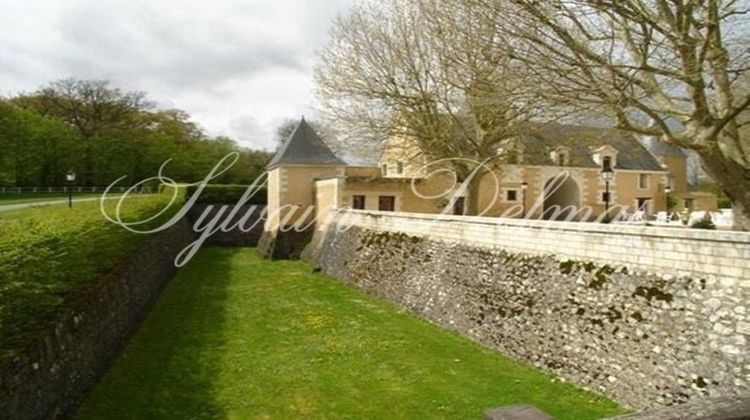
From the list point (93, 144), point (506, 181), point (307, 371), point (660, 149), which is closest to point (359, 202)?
point (506, 181)

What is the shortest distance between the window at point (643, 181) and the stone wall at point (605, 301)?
22.0 m

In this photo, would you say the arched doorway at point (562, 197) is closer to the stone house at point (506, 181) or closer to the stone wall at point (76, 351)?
the stone house at point (506, 181)

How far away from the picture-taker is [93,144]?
136 feet

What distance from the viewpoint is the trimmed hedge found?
28.6 meters

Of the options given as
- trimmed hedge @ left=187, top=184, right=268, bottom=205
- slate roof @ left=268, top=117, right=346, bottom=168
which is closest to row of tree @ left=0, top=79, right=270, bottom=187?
trimmed hedge @ left=187, top=184, right=268, bottom=205

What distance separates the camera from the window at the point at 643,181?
98.1 feet

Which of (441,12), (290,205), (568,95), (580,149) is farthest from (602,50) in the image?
(580,149)

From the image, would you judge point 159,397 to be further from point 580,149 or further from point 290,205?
point 580,149

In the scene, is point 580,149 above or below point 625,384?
above

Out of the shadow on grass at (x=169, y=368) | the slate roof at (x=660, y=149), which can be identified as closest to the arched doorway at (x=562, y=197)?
the slate roof at (x=660, y=149)

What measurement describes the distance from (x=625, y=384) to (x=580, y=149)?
22465 millimetres

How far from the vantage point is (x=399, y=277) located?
43.9ft

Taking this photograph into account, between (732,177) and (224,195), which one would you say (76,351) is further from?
(224,195)

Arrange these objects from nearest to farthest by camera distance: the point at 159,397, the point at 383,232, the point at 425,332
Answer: the point at 159,397 < the point at 425,332 < the point at 383,232
